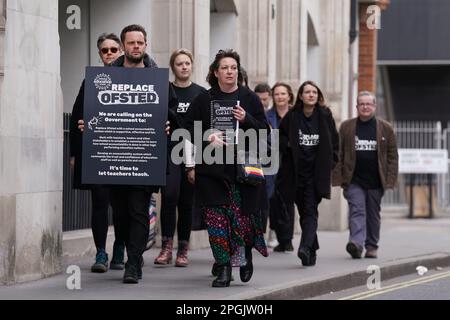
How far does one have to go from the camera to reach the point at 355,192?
13625 millimetres

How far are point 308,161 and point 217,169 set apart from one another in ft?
8.56

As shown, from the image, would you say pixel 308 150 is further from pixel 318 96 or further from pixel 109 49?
pixel 109 49

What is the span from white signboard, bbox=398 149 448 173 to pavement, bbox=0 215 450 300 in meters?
9.10

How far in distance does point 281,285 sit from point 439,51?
96.1 ft

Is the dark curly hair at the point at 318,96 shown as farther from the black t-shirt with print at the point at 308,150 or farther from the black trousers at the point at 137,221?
the black trousers at the point at 137,221

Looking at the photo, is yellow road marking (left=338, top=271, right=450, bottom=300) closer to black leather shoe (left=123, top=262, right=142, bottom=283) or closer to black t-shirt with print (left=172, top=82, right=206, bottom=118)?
black leather shoe (left=123, top=262, right=142, bottom=283)

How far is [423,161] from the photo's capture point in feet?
83.2

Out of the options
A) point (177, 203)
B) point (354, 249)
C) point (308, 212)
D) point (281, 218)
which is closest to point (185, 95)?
point (177, 203)

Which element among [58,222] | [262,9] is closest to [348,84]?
[262,9]

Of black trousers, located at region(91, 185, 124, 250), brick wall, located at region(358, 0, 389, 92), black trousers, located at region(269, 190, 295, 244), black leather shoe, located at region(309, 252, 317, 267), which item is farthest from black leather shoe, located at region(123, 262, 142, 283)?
brick wall, located at region(358, 0, 389, 92)

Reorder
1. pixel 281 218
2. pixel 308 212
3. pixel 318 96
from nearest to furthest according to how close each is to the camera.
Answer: pixel 308 212 < pixel 318 96 < pixel 281 218

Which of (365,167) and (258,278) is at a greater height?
(365,167)

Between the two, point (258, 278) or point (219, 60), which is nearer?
point (219, 60)

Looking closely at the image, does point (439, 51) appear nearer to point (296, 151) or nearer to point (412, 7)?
point (412, 7)
